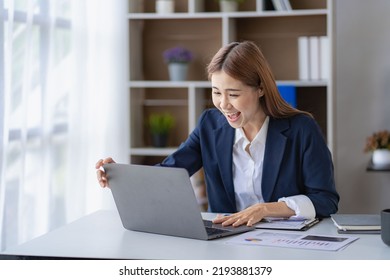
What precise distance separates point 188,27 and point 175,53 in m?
0.30

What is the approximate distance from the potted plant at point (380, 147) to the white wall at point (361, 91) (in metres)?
0.13

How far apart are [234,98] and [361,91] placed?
6.27 feet

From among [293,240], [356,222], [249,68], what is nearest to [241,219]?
[293,240]

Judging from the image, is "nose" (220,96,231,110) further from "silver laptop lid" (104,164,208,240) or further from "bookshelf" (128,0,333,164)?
"bookshelf" (128,0,333,164)

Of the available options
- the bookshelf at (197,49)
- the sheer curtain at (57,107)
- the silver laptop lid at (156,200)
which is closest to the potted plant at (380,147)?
the bookshelf at (197,49)

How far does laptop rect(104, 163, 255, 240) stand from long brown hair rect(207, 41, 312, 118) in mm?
581

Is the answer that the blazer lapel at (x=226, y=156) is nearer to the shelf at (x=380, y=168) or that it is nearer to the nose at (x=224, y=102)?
the nose at (x=224, y=102)

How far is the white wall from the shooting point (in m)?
4.25

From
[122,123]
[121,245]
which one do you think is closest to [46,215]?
[122,123]

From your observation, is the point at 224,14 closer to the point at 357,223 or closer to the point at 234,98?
the point at 234,98

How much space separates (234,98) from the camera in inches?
101

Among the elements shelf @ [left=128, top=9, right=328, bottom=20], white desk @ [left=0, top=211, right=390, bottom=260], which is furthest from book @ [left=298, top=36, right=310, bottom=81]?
white desk @ [left=0, top=211, right=390, bottom=260]

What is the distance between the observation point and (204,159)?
2793mm
